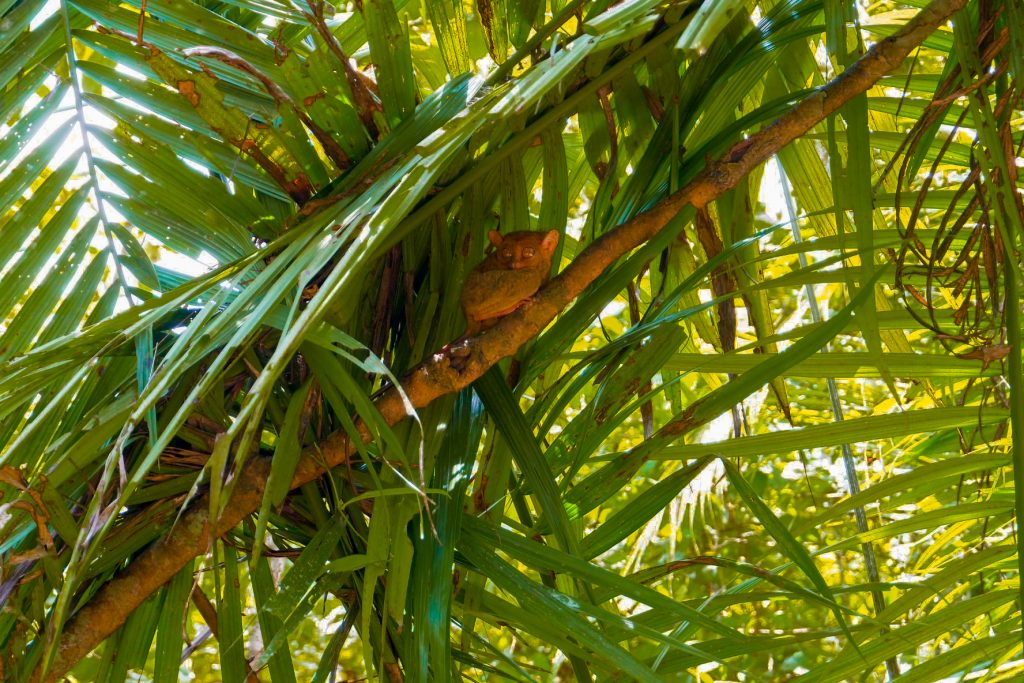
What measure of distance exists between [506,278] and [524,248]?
29mm

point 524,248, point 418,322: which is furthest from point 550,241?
point 418,322

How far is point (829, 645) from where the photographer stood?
2703mm

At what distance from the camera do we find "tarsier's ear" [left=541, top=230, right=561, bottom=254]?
2.36 ft

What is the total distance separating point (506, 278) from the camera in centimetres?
70

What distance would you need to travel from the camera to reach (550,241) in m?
0.73

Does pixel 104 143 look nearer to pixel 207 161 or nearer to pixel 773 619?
pixel 207 161

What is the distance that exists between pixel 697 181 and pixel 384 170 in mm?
213

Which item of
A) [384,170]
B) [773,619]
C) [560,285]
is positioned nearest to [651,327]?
[560,285]

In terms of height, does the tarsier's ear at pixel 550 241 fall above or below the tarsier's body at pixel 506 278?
above

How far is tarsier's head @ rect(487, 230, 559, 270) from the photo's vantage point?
706 millimetres

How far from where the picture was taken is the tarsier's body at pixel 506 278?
696mm

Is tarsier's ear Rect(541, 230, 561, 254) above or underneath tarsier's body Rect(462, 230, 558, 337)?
above

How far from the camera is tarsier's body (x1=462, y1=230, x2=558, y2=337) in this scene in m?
0.70

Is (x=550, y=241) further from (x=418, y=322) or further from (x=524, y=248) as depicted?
(x=418, y=322)
